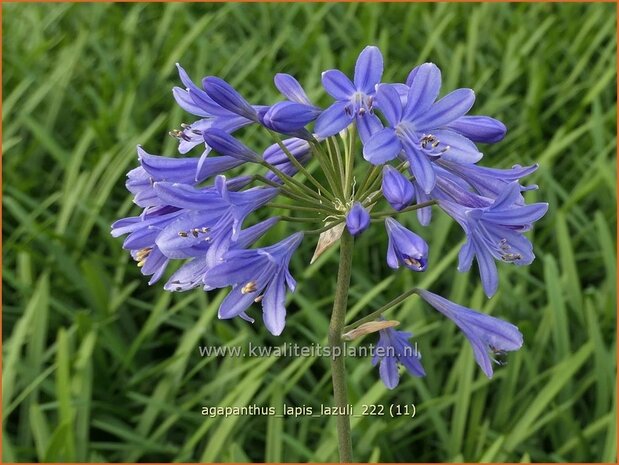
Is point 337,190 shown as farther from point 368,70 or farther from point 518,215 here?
point 518,215

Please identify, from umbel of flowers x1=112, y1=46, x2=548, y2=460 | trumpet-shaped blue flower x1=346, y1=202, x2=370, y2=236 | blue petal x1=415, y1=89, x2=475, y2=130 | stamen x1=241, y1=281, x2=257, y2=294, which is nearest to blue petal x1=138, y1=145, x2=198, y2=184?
umbel of flowers x1=112, y1=46, x2=548, y2=460

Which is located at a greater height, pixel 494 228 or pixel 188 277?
pixel 494 228

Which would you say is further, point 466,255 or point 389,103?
point 466,255


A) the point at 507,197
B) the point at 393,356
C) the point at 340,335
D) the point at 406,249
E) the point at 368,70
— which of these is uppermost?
the point at 368,70

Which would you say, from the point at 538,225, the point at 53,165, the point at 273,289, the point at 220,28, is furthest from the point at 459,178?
the point at 220,28

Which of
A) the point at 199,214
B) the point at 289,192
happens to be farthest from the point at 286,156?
the point at 199,214

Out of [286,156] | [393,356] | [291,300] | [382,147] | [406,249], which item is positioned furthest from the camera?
[291,300]
